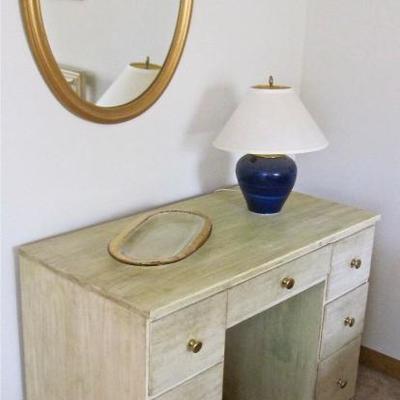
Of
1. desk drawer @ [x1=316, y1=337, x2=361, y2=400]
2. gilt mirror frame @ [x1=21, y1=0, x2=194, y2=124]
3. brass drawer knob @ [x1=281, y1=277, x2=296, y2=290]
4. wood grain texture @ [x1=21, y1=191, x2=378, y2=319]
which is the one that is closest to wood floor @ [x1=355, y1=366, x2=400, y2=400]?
desk drawer @ [x1=316, y1=337, x2=361, y2=400]

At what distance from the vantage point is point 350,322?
2170 millimetres

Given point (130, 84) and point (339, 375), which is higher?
→ point (130, 84)

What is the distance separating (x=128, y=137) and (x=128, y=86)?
153 mm

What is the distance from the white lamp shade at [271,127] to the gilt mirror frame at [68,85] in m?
0.25


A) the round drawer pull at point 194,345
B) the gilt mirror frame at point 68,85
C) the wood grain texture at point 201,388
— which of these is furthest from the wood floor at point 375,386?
the gilt mirror frame at point 68,85

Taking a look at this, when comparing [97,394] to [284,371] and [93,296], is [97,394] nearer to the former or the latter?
[93,296]

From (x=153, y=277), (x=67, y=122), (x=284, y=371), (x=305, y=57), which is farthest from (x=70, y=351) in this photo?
(x=305, y=57)

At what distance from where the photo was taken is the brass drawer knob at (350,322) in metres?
2.15

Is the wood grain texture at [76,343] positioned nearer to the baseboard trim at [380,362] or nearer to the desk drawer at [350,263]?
the desk drawer at [350,263]

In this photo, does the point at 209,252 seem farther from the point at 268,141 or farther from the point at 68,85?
the point at 68,85

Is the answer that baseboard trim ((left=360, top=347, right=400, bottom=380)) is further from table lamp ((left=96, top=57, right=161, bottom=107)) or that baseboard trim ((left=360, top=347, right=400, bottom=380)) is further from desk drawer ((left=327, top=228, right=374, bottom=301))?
table lamp ((left=96, top=57, right=161, bottom=107))

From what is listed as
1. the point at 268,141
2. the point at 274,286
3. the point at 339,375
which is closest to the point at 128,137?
the point at 268,141

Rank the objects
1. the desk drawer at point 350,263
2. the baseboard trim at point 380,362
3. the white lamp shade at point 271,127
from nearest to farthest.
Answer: the white lamp shade at point 271,127 < the desk drawer at point 350,263 < the baseboard trim at point 380,362

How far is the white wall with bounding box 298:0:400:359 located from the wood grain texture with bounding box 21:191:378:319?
37 centimetres
